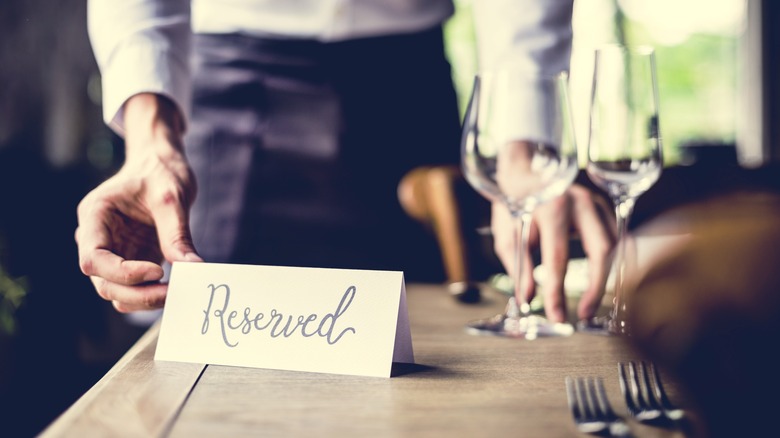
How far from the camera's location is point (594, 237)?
0.84 meters

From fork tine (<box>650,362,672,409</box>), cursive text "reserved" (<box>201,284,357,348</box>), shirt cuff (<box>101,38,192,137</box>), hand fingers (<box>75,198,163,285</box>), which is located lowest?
fork tine (<box>650,362,672,409</box>)

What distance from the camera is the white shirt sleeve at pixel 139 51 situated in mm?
883

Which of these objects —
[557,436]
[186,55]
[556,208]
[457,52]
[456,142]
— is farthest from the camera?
[457,52]

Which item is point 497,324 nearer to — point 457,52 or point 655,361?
point 655,361

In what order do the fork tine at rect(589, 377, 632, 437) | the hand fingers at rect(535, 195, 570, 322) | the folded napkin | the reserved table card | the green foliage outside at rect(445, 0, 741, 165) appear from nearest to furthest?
the folded napkin < the fork tine at rect(589, 377, 632, 437) < the reserved table card < the hand fingers at rect(535, 195, 570, 322) < the green foliage outside at rect(445, 0, 741, 165)

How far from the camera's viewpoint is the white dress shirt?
2.96ft

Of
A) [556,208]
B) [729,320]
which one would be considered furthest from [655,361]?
[556,208]

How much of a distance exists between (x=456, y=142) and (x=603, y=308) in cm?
45

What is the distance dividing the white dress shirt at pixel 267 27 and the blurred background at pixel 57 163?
121cm

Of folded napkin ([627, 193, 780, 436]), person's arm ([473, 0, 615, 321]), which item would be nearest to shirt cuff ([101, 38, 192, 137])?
person's arm ([473, 0, 615, 321])

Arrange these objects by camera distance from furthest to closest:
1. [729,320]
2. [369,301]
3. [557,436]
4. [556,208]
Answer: [556,208] < [369,301] < [557,436] < [729,320]

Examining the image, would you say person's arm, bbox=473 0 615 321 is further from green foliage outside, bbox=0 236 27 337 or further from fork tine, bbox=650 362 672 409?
green foliage outside, bbox=0 236 27 337

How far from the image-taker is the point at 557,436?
0.40 meters

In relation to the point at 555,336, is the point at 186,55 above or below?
above
